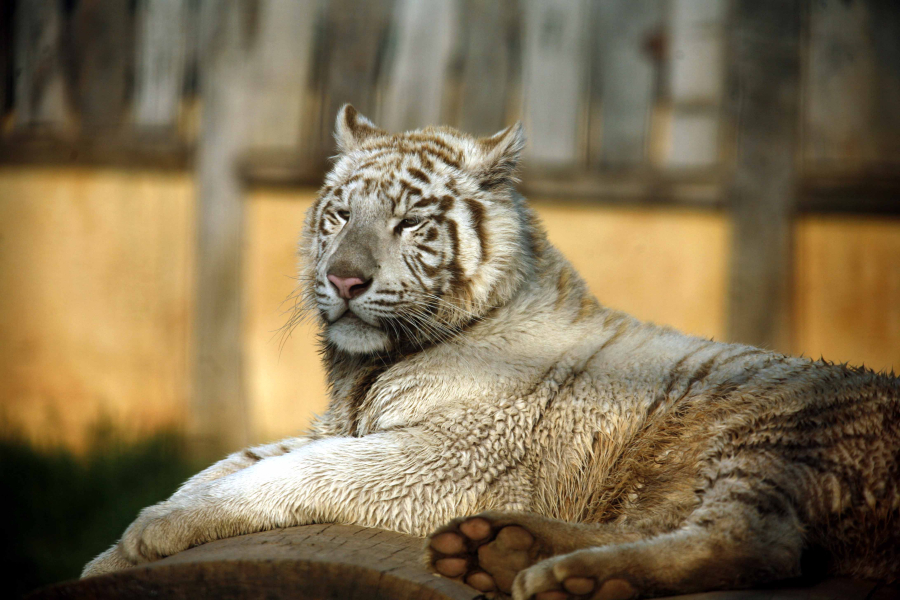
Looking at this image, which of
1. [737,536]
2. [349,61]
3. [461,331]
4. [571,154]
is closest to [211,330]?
[349,61]

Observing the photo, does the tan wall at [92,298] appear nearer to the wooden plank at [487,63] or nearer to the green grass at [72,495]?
the green grass at [72,495]

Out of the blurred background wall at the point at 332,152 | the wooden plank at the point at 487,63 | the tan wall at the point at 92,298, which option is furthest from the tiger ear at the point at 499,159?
the tan wall at the point at 92,298

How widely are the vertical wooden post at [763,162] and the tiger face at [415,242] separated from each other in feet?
8.05

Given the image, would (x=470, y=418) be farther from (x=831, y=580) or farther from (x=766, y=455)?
(x=831, y=580)

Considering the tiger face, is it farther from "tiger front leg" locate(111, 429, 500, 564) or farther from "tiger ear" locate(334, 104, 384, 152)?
"tiger front leg" locate(111, 429, 500, 564)

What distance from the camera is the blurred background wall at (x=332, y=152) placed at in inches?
187

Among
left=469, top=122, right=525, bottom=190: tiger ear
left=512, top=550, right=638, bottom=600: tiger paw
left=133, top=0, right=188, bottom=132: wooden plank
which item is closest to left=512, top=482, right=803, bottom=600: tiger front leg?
left=512, top=550, right=638, bottom=600: tiger paw

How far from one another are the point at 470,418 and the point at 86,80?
4.22 meters

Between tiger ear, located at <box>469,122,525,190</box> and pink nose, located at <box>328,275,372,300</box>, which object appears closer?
pink nose, located at <box>328,275,372,300</box>

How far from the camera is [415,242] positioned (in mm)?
2562

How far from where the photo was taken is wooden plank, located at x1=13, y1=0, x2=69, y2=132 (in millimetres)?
5234

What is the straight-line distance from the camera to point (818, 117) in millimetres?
4805

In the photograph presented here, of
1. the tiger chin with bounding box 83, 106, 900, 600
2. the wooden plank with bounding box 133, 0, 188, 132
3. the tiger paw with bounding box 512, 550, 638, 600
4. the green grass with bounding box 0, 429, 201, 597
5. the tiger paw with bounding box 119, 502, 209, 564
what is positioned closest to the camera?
the tiger paw with bounding box 512, 550, 638, 600

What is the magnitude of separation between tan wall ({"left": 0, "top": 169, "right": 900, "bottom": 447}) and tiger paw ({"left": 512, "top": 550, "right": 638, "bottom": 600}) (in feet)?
10.7
